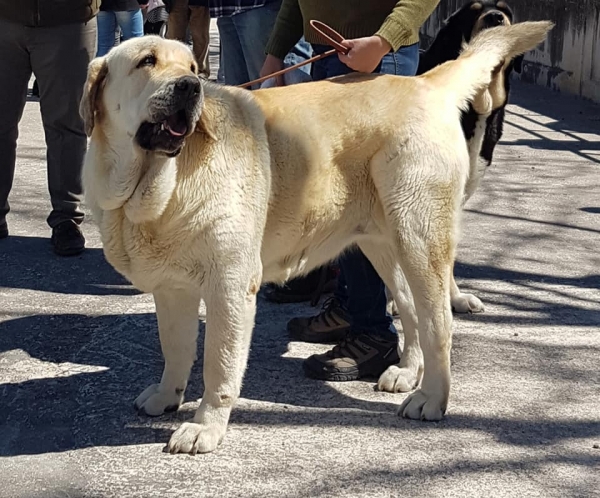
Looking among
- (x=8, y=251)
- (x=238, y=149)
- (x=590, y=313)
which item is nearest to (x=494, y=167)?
(x=590, y=313)

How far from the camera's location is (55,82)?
Answer: 5.65m

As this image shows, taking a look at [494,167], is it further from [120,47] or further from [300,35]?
[120,47]

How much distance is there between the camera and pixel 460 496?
3.13 metres

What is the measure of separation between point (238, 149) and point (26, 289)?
7.55ft

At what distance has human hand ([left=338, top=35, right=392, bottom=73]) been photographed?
3.87 m

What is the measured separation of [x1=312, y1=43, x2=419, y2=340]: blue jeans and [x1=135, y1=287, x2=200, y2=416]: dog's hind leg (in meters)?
0.82

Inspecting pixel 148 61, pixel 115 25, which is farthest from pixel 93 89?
pixel 115 25

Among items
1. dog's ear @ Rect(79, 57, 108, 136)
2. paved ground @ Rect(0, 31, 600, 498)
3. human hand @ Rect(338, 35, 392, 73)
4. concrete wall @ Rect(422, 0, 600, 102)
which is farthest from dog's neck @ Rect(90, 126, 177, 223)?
concrete wall @ Rect(422, 0, 600, 102)

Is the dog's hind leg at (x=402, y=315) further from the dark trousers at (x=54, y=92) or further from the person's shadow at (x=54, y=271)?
the dark trousers at (x=54, y=92)

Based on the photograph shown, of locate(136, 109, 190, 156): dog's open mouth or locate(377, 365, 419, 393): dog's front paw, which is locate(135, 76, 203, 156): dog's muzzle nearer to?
locate(136, 109, 190, 156): dog's open mouth

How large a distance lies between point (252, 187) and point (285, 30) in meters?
1.42

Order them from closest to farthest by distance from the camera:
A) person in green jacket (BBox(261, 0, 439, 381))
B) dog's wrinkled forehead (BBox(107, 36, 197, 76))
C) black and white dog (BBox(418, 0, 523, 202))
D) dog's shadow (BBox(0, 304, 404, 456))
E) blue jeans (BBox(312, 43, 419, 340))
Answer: dog's wrinkled forehead (BBox(107, 36, 197, 76)) < dog's shadow (BBox(0, 304, 404, 456)) < person in green jacket (BBox(261, 0, 439, 381)) < blue jeans (BBox(312, 43, 419, 340)) < black and white dog (BBox(418, 0, 523, 202))

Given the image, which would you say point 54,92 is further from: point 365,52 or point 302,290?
point 365,52

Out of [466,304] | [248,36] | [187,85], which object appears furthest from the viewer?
[248,36]
